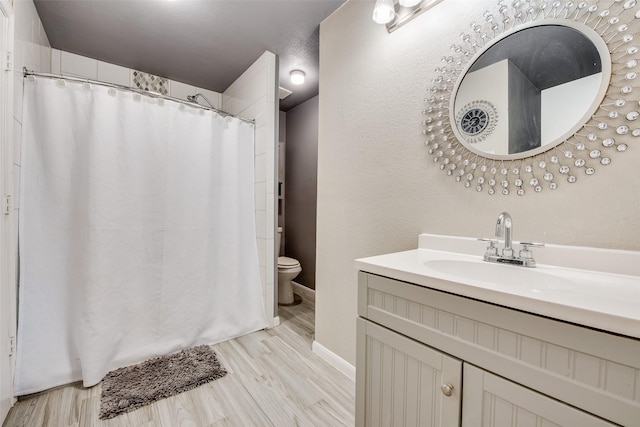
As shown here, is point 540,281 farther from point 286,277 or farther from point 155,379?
point 286,277

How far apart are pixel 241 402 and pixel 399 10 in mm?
2180

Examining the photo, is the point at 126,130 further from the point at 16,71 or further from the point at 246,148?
the point at 246,148

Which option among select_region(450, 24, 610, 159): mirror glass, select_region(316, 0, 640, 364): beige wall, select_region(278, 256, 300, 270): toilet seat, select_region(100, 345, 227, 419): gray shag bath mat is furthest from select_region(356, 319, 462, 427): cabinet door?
select_region(278, 256, 300, 270): toilet seat

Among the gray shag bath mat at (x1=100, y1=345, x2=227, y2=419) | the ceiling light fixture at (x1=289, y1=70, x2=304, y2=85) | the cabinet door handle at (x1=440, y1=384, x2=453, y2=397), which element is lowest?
the gray shag bath mat at (x1=100, y1=345, x2=227, y2=419)

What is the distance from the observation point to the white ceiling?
160cm

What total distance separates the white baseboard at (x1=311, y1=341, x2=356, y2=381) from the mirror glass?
138 centimetres

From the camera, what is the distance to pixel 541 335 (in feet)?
1.81

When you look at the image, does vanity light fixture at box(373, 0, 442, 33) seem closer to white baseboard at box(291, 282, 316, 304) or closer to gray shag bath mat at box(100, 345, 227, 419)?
gray shag bath mat at box(100, 345, 227, 419)

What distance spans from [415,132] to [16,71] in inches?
77.1

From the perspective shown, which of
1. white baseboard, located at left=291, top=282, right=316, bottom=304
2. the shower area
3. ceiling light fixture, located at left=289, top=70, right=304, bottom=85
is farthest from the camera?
white baseboard, located at left=291, top=282, right=316, bottom=304

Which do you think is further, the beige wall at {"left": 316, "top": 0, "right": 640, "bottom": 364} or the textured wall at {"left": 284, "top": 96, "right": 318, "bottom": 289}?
the textured wall at {"left": 284, "top": 96, "right": 318, "bottom": 289}

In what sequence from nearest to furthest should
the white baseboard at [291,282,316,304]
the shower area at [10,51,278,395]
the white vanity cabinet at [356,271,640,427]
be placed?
1. the white vanity cabinet at [356,271,640,427]
2. the shower area at [10,51,278,395]
3. the white baseboard at [291,282,316,304]

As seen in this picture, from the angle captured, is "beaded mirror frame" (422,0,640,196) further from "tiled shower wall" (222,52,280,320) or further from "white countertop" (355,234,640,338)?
"tiled shower wall" (222,52,280,320)

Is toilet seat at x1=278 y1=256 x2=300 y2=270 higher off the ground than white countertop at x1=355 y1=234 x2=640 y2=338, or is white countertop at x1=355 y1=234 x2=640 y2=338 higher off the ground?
white countertop at x1=355 y1=234 x2=640 y2=338
